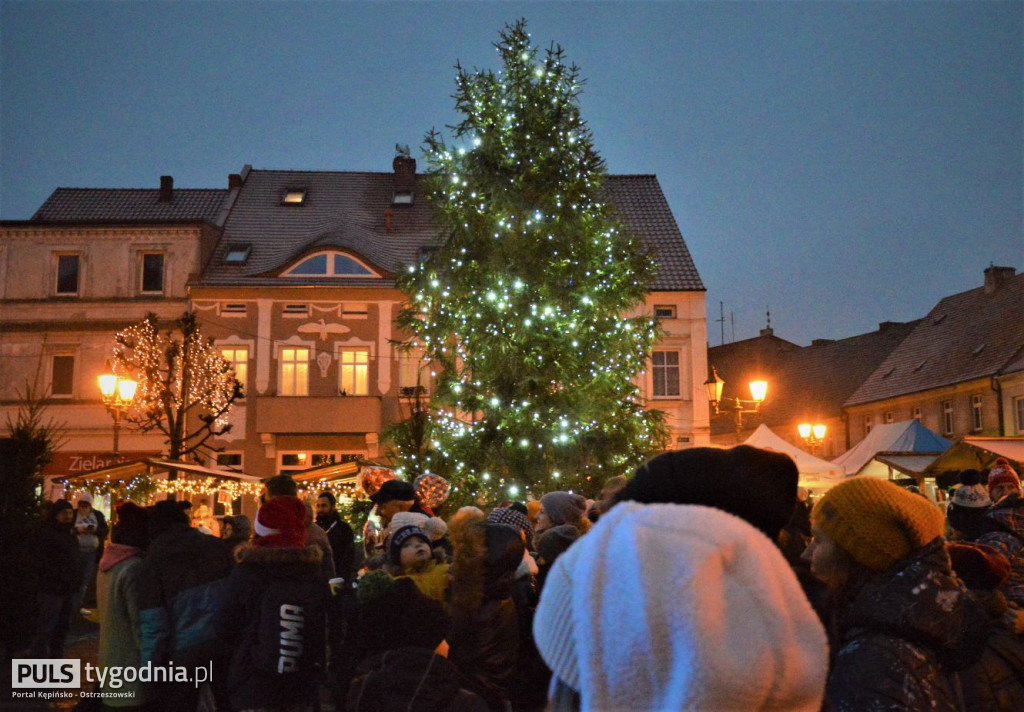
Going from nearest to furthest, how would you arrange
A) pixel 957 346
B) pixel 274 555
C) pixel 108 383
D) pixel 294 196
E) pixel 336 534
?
pixel 274 555
pixel 336 534
pixel 108 383
pixel 294 196
pixel 957 346

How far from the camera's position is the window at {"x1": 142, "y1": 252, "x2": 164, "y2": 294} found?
34125 millimetres

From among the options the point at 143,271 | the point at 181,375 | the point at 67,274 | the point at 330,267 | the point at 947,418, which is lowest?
the point at 947,418

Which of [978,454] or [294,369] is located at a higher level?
[294,369]

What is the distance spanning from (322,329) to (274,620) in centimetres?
2893

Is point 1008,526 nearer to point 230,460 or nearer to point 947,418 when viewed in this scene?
point 230,460

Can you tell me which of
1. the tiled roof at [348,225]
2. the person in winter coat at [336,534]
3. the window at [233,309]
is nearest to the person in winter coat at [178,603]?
the person in winter coat at [336,534]

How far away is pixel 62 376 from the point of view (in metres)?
33.9

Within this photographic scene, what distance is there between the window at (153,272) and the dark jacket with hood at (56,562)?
24133mm

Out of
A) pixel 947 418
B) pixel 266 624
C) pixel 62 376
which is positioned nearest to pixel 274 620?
pixel 266 624

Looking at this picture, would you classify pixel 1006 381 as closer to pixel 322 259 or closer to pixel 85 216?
pixel 322 259

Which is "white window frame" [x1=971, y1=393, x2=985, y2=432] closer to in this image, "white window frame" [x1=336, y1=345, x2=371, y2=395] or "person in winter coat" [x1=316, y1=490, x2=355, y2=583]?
"white window frame" [x1=336, y1=345, x2=371, y2=395]

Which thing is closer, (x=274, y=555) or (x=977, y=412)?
(x=274, y=555)

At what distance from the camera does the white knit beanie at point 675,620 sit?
5.55 feet
